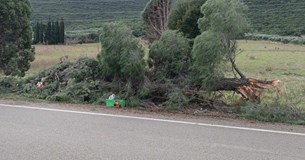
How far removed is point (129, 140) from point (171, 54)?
3.71 meters

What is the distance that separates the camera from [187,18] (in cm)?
1191

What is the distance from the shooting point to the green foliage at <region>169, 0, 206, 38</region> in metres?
11.7

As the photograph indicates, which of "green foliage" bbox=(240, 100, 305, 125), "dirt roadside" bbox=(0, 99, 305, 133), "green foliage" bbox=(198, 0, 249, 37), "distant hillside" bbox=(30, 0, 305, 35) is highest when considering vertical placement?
"distant hillside" bbox=(30, 0, 305, 35)

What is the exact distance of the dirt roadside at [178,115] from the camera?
24.5ft

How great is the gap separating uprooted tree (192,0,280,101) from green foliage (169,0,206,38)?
8.12 feet

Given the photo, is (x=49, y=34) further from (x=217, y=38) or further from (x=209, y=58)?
(x=217, y=38)

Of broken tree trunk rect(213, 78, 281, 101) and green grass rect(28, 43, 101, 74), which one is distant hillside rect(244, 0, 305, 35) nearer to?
green grass rect(28, 43, 101, 74)

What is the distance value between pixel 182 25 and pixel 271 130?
5.52 m

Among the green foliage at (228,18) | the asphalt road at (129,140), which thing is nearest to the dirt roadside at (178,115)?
the asphalt road at (129,140)

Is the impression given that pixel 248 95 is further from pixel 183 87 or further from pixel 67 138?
pixel 67 138

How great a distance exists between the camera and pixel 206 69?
8.81 metres

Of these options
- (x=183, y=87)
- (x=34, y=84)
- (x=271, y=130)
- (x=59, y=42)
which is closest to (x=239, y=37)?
(x=183, y=87)

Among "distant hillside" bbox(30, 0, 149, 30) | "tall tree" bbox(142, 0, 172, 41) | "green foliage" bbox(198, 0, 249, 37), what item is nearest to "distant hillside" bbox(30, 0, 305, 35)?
"distant hillside" bbox(30, 0, 149, 30)

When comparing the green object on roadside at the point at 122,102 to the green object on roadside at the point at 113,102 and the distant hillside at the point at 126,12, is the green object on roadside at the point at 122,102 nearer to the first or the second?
the green object on roadside at the point at 113,102
